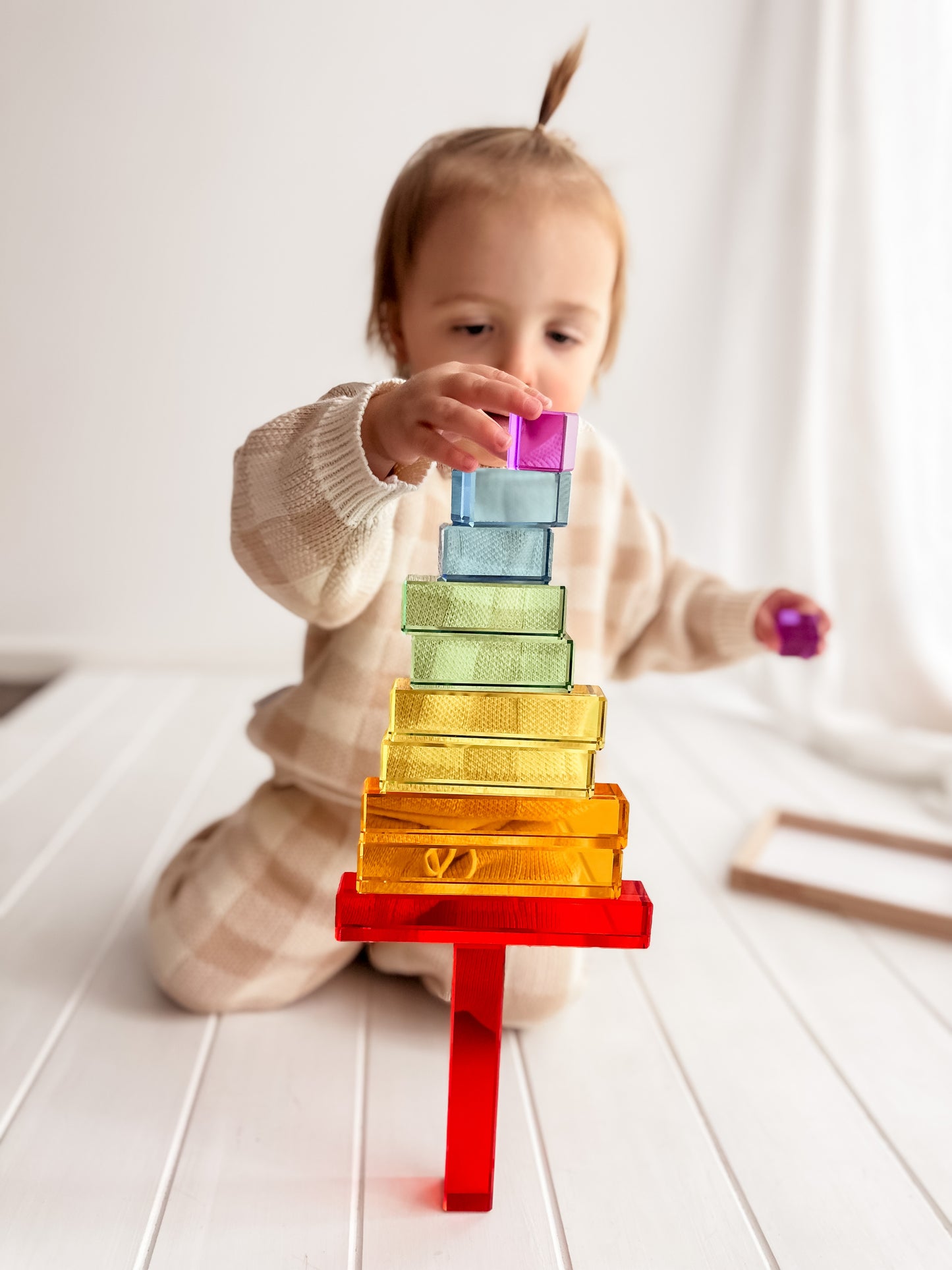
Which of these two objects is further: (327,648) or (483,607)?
(327,648)

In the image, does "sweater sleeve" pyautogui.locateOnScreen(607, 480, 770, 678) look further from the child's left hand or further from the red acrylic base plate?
the red acrylic base plate

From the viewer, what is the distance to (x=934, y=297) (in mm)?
1675

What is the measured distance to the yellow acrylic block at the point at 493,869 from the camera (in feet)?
1.98

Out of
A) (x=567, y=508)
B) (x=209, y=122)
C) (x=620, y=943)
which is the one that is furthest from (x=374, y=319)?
(x=209, y=122)

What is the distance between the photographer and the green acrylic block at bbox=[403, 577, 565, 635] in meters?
0.59

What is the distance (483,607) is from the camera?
59cm

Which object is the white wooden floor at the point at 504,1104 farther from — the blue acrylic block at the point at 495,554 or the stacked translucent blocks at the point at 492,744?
the blue acrylic block at the point at 495,554

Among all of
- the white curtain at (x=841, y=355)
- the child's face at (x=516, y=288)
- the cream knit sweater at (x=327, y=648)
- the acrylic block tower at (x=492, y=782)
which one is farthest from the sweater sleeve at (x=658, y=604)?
the white curtain at (x=841, y=355)

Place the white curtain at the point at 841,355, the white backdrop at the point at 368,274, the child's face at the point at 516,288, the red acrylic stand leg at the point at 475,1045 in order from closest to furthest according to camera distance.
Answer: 1. the red acrylic stand leg at the point at 475,1045
2. the child's face at the point at 516,288
3. the white curtain at the point at 841,355
4. the white backdrop at the point at 368,274

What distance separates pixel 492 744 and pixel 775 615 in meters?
0.44

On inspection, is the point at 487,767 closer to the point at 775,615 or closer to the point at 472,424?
the point at 472,424

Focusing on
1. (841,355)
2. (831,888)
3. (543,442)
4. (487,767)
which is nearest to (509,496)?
(543,442)

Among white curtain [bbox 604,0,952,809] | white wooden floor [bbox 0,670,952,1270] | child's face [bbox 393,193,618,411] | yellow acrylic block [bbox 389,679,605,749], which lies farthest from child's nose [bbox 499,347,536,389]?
white curtain [bbox 604,0,952,809]

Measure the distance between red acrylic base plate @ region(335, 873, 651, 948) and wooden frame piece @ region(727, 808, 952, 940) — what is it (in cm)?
61
